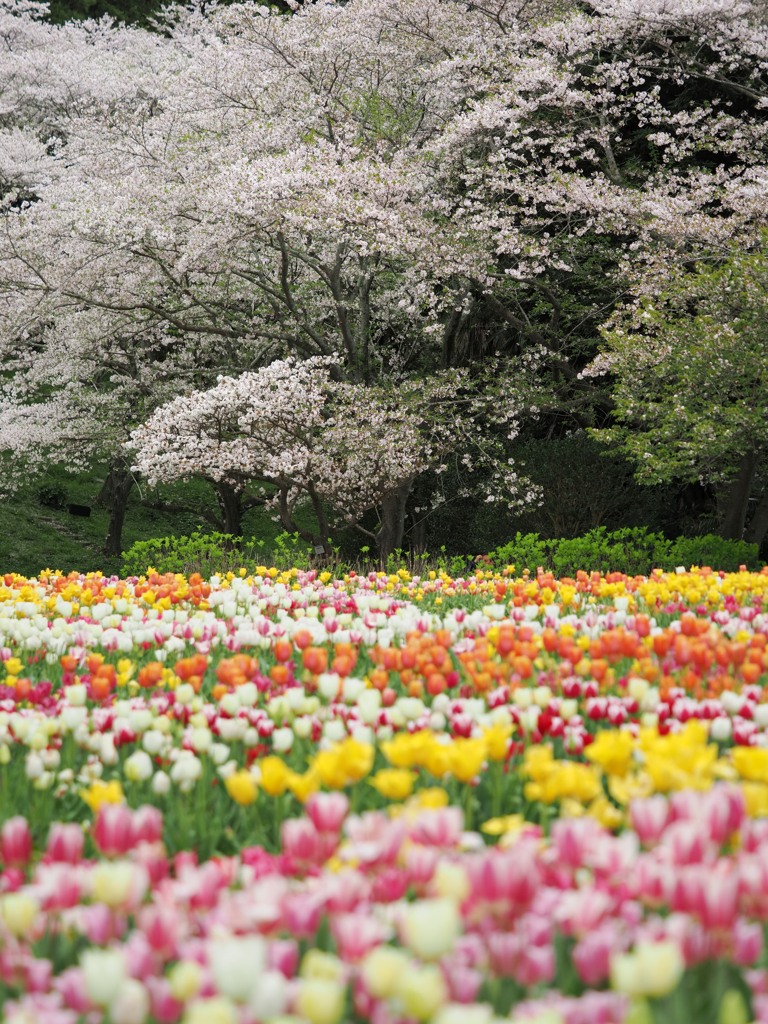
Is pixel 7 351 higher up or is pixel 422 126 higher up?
pixel 422 126

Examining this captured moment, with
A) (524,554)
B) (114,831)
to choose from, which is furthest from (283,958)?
(524,554)

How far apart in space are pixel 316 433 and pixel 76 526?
31.1 feet

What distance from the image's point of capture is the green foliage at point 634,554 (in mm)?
10836

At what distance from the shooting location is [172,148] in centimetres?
1495

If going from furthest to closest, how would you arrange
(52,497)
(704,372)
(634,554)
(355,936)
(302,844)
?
(52,497) < (634,554) < (704,372) < (302,844) < (355,936)

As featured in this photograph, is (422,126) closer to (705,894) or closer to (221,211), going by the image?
(221,211)

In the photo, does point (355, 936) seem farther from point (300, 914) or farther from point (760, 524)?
point (760, 524)

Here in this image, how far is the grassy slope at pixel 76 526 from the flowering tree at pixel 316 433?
183 inches

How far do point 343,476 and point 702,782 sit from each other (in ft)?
38.8

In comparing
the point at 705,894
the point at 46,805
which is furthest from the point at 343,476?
the point at 705,894

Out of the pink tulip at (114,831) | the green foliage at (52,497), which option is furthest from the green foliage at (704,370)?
the green foliage at (52,497)

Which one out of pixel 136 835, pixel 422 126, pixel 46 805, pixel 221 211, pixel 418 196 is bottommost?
pixel 46 805

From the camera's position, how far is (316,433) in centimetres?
1382

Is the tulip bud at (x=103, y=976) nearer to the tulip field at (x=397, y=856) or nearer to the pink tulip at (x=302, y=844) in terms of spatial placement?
the tulip field at (x=397, y=856)
